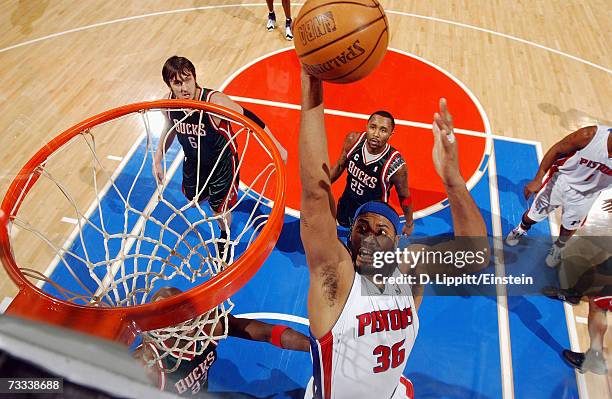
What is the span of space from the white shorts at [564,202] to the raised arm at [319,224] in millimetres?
2492

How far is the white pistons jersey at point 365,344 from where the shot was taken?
2.25 meters

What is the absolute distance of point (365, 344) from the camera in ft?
7.44

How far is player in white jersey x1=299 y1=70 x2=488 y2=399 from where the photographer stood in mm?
1837

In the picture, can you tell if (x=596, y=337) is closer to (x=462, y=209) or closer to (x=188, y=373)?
(x=462, y=209)


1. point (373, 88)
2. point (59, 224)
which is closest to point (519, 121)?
point (373, 88)

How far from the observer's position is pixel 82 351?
567 mm

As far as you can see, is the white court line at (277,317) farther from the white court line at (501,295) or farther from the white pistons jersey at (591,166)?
the white pistons jersey at (591,166)

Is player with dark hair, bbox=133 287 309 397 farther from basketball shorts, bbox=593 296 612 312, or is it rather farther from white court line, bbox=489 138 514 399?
basketball shorts, bbox=593 296 612 312

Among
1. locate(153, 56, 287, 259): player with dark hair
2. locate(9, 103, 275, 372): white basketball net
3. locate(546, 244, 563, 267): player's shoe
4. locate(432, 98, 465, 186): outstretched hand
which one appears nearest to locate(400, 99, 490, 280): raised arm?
locate(432, 98, 465, 186): outstretched hand

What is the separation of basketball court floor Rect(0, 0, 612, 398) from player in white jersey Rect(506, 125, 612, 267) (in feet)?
1.44

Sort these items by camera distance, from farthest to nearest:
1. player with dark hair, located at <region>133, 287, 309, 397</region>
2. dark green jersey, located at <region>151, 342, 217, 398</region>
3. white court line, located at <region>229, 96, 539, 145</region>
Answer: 1. white court line, located at <region>229, 96, 539, 145</region>
2. dark green jersey, located at <region>151, 342, 217, 398</region>
3. player with dark hair, located at <region>133, 287, 309, 397</region>

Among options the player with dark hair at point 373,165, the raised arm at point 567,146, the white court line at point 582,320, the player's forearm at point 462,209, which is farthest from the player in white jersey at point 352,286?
the white court line at point 582,320

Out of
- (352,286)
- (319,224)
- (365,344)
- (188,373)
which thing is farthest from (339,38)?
(188,373)

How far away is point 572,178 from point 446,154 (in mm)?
2463
